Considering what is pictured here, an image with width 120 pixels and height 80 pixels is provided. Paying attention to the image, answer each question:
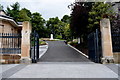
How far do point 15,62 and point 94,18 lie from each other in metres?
9.98

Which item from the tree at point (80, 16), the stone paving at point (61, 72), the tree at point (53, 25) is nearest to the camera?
the stone paving at point (61, 72)

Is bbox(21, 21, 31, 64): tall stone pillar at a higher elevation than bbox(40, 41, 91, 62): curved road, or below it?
higher

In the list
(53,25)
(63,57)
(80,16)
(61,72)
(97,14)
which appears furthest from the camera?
(53,25)

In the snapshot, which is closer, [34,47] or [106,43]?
[106,43]

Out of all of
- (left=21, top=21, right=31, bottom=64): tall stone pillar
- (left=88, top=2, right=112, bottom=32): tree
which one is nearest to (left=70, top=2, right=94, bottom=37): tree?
(left=88, top=2, right=112, bottom=32): tree

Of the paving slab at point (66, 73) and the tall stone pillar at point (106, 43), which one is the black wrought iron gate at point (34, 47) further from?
the tall stone pillar at point (106, 43)

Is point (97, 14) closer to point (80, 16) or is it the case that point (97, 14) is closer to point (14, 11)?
point (80, 16)

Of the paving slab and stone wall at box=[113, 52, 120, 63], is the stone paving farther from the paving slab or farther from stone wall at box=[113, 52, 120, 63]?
stone wall at box=[113, 52, 120, 63]

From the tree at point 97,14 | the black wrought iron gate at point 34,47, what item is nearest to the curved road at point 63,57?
the black wrought iron gate at point 34,47

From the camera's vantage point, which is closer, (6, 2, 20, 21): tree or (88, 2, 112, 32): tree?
(88, 2, 112, 32): tree

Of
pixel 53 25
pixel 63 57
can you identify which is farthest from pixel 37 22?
pixel 63 57

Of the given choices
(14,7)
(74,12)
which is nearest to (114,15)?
(74,12)

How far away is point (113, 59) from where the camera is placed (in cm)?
809

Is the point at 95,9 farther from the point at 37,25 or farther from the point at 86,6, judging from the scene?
the point at 37,25
